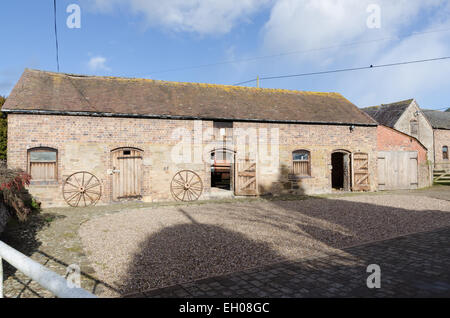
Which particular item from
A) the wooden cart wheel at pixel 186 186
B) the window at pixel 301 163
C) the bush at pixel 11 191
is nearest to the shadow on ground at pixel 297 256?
the bush at pixel 11 191

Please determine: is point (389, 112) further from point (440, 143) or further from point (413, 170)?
point (413, 170)

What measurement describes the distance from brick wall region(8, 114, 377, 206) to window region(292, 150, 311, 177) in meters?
0.27

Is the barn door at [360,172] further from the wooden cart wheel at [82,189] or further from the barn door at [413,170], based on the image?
the wooden cart wheel at [82,189]

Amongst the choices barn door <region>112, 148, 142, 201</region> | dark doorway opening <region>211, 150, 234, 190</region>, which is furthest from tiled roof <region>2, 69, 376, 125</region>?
dark doorway opening <region>211, 150, 234, 190</region>

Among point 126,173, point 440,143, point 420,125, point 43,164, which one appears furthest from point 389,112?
point 43,164

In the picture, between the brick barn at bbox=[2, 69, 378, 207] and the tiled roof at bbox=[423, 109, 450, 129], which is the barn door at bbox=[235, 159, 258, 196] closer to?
the brick barn at bbox=[2, 69, 378, 207]

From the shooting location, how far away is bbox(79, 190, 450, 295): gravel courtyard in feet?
→ 17.1

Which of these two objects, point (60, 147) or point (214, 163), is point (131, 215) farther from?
point (214, 163)

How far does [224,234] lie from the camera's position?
7.59 meters

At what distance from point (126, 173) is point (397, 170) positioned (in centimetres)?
1613

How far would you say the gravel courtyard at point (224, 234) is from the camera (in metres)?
5.22

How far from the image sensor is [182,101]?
15492 mm

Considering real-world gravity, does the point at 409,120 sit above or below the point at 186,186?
above
